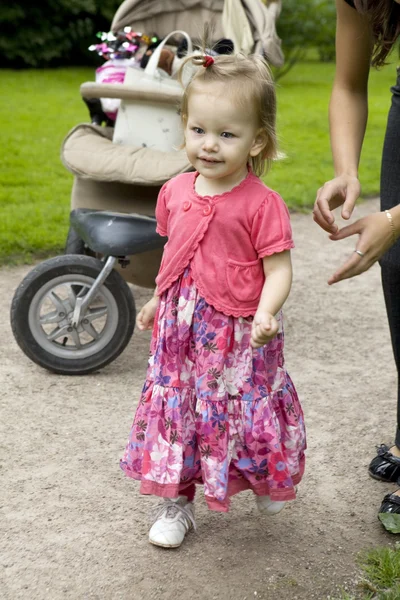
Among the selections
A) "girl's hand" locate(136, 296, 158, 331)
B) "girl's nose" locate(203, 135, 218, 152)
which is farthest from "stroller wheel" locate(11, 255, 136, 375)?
"girl's nose" locate(203, 135, 218, 152)

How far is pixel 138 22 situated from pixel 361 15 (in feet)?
8.41

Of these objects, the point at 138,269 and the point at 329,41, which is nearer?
the point at 138,269

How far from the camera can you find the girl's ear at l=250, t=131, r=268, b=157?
2416mm

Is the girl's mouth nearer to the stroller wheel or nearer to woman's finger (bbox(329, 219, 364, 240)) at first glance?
woman's finger (bbox(329, 219, 364, 240))

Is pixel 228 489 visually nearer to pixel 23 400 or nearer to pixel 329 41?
pixel 23 400

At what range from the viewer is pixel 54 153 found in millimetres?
8500

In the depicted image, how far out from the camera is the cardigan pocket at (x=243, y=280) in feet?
7.87

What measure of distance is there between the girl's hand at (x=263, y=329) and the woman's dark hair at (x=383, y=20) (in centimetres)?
→ 84

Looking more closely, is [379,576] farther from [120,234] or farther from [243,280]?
[120,234]

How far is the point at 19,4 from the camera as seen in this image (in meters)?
17.0

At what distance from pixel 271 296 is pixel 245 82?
55 centimetres

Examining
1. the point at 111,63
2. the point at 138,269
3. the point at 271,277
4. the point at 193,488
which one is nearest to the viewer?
the point at 271,277

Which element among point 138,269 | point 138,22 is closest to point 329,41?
point 138,22

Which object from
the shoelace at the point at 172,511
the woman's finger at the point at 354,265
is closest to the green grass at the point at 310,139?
the woman's finger at the point at 354,265
